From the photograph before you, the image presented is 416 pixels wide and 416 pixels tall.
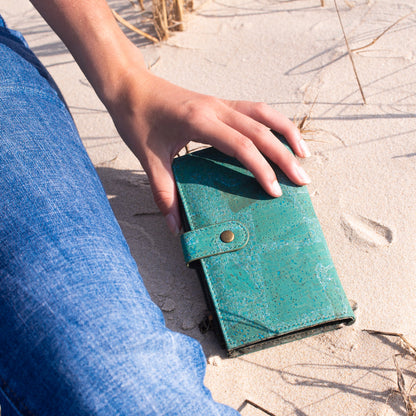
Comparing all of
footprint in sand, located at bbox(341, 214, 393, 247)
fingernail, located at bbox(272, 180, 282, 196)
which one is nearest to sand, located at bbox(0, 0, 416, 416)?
footprint in sand, located at bbox(341, 214, 393, 247)

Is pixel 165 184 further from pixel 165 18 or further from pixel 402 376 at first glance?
pixel 165 18

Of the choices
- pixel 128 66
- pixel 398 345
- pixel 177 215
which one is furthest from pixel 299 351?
pixel 128 66

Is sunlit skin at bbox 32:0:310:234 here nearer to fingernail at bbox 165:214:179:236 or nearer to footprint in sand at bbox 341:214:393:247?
fingernail at bbox 165:214:179:236

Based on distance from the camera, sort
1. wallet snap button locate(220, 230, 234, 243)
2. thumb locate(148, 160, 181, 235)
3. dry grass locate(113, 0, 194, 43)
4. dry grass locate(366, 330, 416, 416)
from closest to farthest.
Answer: dry grass locate(366, 330, 416, 416), wallet snap button locate(220, 230, 234, 243), thumb locate(148, 160, 181, 235), dry grass locate(113, 0, 194, 43)

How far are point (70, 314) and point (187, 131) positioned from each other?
72 cm

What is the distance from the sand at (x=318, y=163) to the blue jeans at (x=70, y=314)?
426 mm

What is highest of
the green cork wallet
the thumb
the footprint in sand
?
the thumb

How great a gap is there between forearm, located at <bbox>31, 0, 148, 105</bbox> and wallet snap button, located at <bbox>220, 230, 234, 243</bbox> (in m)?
0.59

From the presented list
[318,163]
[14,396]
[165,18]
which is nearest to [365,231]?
[318,163]

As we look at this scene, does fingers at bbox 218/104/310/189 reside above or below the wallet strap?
above

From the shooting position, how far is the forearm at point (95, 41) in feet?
4.99

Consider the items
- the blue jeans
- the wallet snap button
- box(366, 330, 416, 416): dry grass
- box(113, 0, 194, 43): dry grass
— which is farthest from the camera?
box(113, 0, 194, 43): dry grass

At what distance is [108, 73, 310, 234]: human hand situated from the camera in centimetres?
142

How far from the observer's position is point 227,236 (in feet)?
4.56
